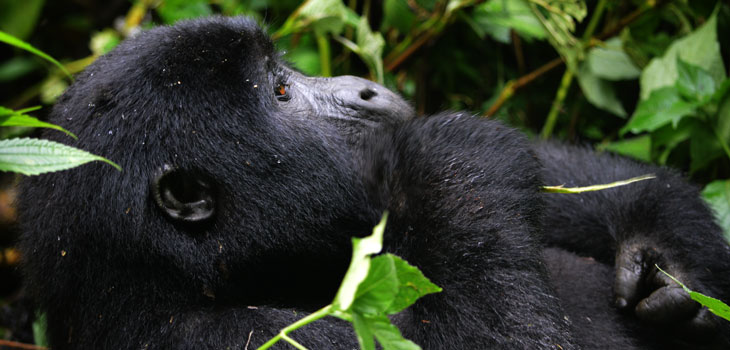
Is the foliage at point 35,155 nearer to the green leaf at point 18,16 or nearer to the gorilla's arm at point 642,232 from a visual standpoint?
the gorilla's arm at point 642,232

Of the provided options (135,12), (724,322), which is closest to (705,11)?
(724,322)

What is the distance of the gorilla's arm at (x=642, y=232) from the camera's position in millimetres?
2496

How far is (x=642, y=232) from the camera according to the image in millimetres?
2736

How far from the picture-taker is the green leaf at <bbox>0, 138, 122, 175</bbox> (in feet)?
5.51

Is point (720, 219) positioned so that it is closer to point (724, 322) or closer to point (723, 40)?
point (724, 322)

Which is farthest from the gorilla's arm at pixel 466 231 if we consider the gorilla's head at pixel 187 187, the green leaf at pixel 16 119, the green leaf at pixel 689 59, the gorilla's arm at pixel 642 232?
the green leaf at pixel 689 59

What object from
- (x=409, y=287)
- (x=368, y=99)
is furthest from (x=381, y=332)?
(x=368, y=99)

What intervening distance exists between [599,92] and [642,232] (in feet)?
4.58

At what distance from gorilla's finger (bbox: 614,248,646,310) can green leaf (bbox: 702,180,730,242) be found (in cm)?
61

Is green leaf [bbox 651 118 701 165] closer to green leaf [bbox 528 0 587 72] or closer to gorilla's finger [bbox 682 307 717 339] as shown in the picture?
green leaf [bbox 528 0 587 72]

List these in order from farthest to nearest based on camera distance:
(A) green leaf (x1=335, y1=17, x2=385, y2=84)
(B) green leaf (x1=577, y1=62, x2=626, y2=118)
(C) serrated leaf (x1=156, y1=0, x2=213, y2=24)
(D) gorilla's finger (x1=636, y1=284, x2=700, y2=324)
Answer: (C) serrated leaf (x1=156, y1=0, x2=213, y2=24)
(B) green leaf (x1=577, y1=62, x2=626, y2=118)
(A) green leaf (x1=335, y1=17, x2=385, y2=84)
(D) gorilla's finger (x1=636, y1=284, x2=700, y2=324)

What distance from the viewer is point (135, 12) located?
5.71 meters

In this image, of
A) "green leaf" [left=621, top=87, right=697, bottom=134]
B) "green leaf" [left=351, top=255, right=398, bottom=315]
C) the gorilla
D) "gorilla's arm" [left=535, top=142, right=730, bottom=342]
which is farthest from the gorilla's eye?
"green leaf" [left=621, top=87, right=697, bottom=134]

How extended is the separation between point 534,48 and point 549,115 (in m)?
0.55
